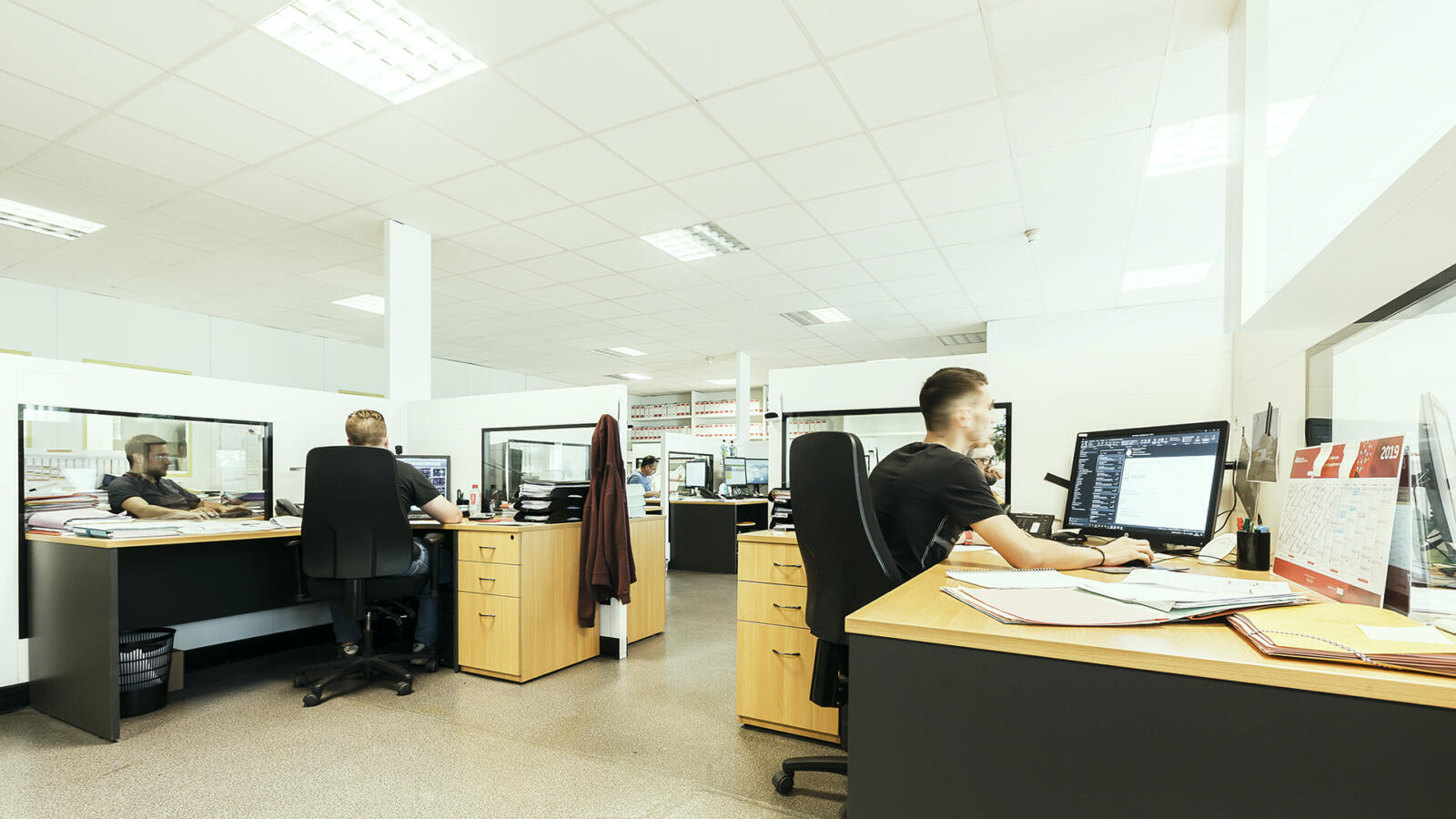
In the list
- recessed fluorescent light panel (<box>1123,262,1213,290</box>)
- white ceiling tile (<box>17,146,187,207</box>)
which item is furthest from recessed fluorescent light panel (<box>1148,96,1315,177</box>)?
white ceiling tile (<box>17,146,187,207</box>)

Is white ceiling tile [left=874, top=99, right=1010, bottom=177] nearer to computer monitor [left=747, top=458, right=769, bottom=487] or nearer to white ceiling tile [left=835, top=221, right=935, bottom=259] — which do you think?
white ceiling tile [left=835, top=221, right=935, bottom=259]

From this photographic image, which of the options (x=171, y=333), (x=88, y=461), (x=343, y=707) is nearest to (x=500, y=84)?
(x=88, y=461)

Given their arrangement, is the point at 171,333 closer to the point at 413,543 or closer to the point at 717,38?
the point at 413,543

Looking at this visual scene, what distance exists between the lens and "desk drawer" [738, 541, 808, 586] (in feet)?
8.16

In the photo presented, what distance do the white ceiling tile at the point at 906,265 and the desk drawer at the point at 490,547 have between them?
3.69 metres

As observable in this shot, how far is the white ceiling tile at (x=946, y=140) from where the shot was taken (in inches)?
132

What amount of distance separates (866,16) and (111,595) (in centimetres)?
361

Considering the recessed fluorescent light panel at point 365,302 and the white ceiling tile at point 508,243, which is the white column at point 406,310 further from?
the recessed fluorescent light panel at point 365,302

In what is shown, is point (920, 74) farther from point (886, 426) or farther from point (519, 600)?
point (519, 600)

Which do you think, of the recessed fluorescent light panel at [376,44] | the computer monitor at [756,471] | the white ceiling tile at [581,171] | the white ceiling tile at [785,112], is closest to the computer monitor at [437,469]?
the white ceiling tile at [581,171]

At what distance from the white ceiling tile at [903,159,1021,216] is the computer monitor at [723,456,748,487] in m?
4.29

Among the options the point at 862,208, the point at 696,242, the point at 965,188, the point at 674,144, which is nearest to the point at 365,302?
the point at 696,242

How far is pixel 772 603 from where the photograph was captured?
253cm

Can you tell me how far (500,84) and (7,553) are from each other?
9.72 ft
